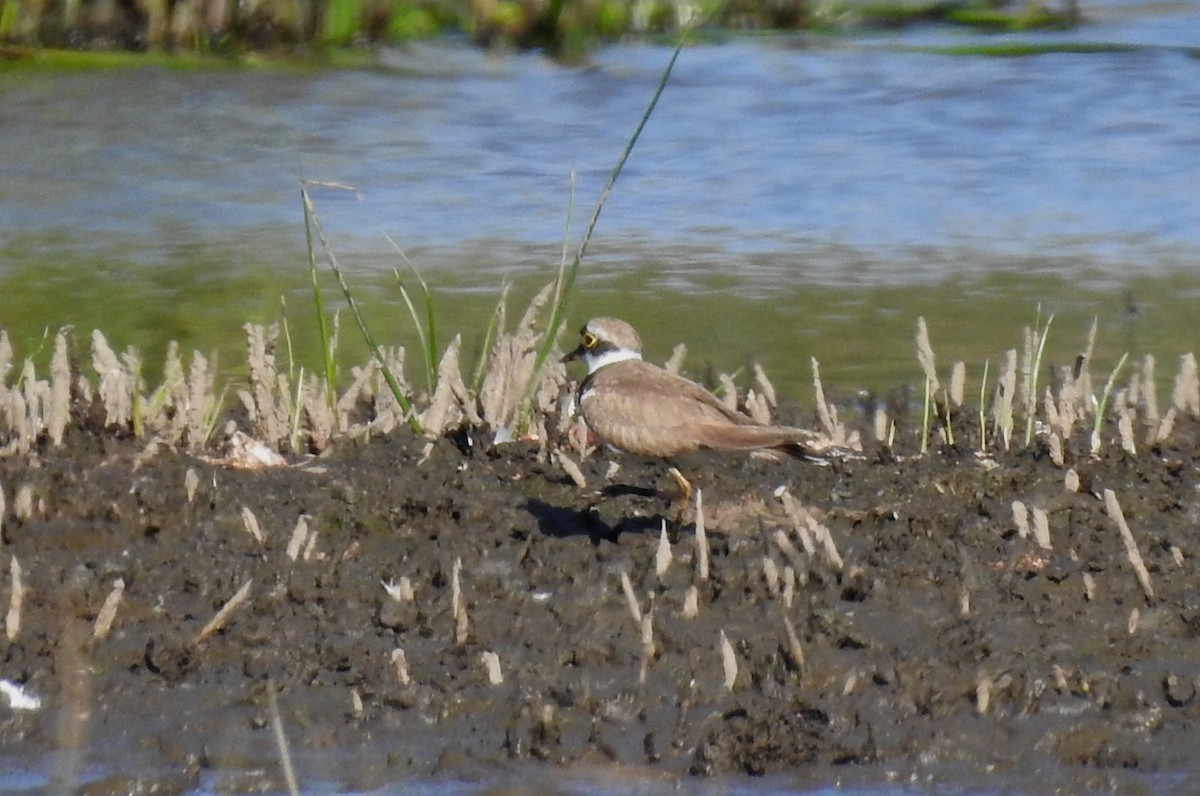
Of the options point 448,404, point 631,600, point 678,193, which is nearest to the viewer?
point 631,600

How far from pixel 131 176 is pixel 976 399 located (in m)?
5.36

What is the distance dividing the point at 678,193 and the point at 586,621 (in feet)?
19.8

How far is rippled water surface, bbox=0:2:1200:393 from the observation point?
306 inches

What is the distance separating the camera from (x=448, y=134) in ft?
36.7

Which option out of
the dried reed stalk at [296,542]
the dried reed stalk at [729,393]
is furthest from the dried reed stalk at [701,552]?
the dried reed stalk at [729,393]

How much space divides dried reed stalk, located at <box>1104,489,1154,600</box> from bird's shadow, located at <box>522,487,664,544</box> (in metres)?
1.06

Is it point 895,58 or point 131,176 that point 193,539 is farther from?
point 895,58

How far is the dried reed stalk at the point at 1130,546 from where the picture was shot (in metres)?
4.27

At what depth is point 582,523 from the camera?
15.6ft

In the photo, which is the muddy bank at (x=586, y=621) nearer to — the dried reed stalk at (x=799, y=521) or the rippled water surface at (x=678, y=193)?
the dried reed stalk at (x=799, y=521)

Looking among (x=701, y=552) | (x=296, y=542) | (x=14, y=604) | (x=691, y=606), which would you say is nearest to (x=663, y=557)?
(x=701, y=552)

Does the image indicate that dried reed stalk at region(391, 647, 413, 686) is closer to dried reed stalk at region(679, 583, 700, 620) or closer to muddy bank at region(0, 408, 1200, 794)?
muddy bank at region(0, 408, 1200, 794)

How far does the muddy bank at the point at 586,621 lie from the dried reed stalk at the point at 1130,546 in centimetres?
5

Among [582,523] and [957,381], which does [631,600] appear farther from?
[957,381]
